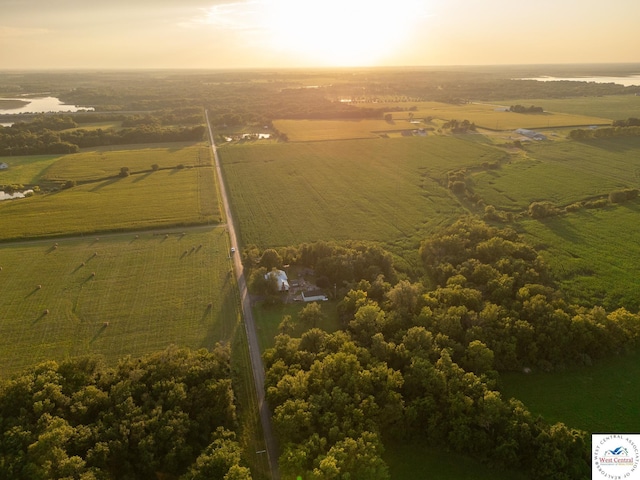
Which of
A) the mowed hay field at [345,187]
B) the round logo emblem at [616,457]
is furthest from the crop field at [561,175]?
the round logo emblem at [616,457]

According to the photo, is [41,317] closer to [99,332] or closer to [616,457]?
[99,332]

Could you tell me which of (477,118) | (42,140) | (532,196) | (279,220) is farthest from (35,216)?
(477,118)

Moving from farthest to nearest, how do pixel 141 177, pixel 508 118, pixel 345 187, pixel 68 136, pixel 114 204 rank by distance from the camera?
pixel 508 118, pixel 68 136, pixel 141 177, pixel 345 187, pixel 114 204

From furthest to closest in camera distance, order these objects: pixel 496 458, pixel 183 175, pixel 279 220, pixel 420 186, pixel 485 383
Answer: pixel 183 175 < pixel 420 186 < pixel 279 220 < pixel 485 383 < pixel 496 458

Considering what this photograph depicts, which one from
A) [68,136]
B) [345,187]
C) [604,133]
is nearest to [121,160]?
[68,136]

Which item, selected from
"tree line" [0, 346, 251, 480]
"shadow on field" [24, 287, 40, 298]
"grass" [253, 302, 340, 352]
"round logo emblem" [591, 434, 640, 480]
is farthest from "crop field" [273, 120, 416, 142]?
"round logo emblem" [591, 434, 640, 480]

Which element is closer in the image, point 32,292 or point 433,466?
point 433,466

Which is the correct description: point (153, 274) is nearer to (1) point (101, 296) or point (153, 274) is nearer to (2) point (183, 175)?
(1) point (101, 296)
